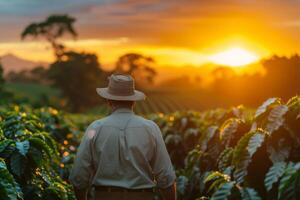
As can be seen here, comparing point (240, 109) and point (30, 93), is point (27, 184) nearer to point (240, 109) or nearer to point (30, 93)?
point (240, 109)

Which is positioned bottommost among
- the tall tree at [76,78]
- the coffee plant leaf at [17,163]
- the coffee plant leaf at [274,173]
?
the tall tree at [76,78]

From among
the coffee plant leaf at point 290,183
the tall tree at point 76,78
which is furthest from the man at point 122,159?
the tall tree at point 76,78

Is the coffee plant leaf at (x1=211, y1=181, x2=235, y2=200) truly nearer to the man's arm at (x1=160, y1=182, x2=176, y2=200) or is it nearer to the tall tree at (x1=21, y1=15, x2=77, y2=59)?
the man's arm at (x1=160, y1=182, x2=176, y2=200)

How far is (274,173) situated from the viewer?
479 cm

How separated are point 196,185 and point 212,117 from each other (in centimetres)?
246

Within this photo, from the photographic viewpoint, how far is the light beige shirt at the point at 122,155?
5398mm

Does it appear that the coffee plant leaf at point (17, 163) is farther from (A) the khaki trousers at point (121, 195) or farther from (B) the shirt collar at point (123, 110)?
(B) the shirt collar at point (123, 110)

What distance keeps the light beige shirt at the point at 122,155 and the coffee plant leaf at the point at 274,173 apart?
1056 millimetres

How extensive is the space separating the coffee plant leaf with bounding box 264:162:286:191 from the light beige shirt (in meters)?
1.06

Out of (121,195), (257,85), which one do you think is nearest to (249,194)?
(121,195)

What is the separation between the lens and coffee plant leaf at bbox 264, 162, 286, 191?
4.72m

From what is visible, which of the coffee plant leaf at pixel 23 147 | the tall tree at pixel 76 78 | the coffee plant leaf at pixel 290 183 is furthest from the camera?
the tall tree at pixel 76 78

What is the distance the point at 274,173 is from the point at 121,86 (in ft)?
5.47

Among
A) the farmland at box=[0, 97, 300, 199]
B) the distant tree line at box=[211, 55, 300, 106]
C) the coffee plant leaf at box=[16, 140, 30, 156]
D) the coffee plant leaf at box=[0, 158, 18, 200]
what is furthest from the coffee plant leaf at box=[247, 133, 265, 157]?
the distant tree line at box=[211, 55, 300, 106]
